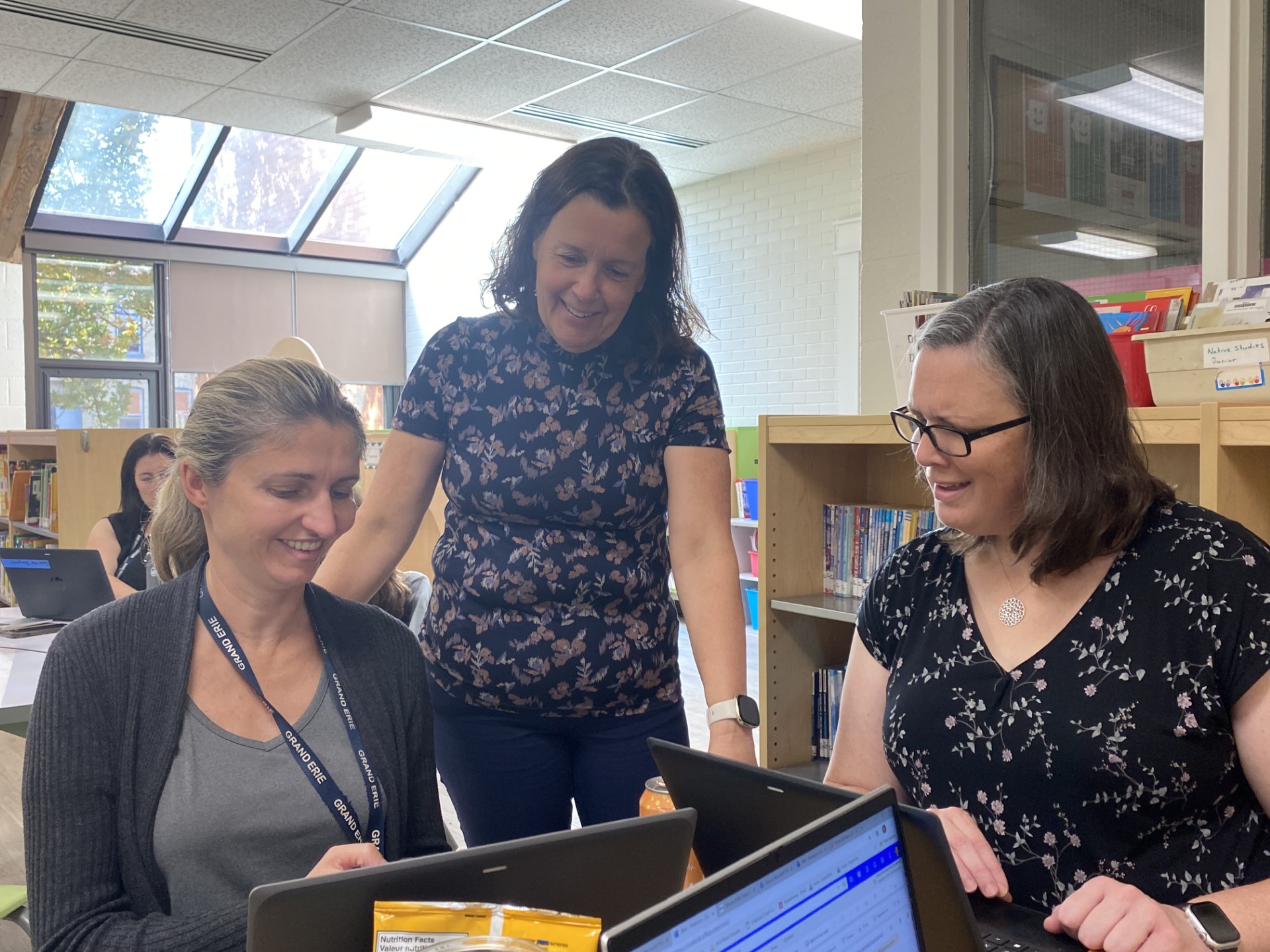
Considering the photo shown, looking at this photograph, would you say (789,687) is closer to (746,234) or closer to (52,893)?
(52,893)

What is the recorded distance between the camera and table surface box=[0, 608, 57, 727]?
2.22 meters

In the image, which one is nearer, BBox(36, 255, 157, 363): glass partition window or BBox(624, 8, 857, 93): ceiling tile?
BBox(624, 8, 857, 93): ceiling tile

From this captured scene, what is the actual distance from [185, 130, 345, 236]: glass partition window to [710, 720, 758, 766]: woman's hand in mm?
7818

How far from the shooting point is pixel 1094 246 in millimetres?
2645

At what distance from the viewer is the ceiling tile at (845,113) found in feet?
20.0

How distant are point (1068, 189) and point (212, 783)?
2459mm

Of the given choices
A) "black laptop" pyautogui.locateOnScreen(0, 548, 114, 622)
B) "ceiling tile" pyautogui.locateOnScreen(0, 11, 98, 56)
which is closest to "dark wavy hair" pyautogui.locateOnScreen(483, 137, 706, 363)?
"black laptop" pyautogui.locateOnScreen(0, 548, 114, 622)

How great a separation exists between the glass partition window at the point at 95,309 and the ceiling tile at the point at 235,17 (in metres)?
4.09

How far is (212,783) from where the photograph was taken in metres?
1.18

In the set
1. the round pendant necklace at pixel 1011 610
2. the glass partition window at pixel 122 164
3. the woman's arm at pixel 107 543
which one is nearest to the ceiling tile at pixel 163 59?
the glass partition window at pixel 122 164

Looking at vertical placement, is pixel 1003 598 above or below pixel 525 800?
above

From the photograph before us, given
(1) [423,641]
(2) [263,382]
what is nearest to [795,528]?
(1) [423,641]

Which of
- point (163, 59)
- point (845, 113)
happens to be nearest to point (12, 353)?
point (163, 59)

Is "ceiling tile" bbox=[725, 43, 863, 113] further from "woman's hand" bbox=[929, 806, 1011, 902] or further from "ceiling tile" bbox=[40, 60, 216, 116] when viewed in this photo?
"woman's hand" bbox=[929, 806, 1011, 902]
